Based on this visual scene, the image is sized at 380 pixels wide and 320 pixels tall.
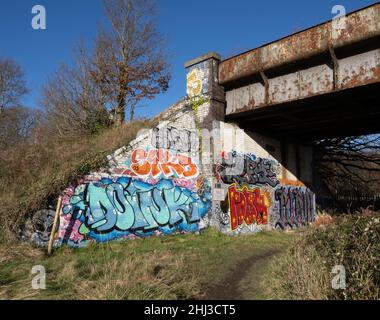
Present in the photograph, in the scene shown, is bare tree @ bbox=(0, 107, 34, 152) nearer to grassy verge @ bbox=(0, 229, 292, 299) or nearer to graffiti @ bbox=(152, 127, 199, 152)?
graffiti @ bbox=(152, 127, 199, 152)

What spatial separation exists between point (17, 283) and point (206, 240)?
6.51 metres

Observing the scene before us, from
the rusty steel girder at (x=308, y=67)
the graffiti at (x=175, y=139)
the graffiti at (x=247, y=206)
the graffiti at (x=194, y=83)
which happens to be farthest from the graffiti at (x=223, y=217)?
the graffiti at (x=194, y=83)

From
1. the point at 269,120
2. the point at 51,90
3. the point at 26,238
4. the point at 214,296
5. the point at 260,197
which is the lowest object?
the point at 214,296

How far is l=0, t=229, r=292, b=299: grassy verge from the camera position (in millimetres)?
5129

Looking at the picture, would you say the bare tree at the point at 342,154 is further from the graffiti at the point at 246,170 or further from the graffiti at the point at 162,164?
the graffiti at the point at 162,164

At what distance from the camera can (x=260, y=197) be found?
14.3 m

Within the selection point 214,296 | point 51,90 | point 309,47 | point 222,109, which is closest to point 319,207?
point 222,109

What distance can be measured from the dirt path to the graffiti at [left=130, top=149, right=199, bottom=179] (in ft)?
14.1

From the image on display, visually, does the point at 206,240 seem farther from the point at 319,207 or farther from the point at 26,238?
the point at 319,207

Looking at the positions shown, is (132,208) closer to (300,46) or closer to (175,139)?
(175,139)

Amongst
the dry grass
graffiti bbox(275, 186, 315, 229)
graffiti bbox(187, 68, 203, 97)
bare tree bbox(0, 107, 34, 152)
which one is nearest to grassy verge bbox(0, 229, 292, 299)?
the dry grass

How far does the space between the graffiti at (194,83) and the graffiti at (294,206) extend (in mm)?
5910
